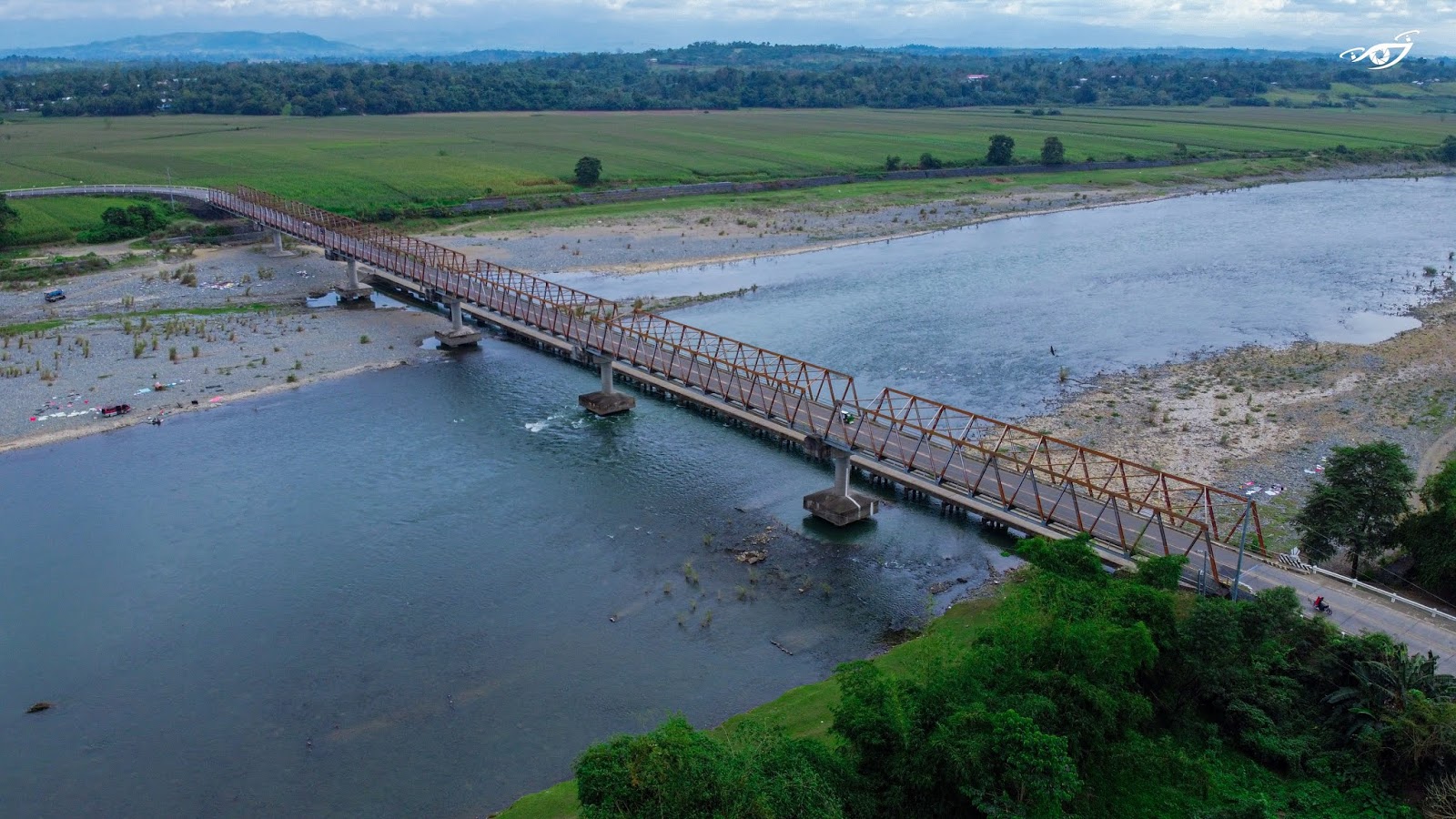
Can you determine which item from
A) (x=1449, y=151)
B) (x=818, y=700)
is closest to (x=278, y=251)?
(x=818, y=700)

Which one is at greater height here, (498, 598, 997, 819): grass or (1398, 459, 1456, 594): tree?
(1398, 459, 1456, 594): tree

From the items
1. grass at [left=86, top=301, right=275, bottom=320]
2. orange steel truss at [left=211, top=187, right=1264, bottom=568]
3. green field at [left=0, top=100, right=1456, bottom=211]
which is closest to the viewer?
orange steel truss at [left=211, top=187, right=1264, bottom=568]

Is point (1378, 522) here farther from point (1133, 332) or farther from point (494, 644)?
point (1133, 332)

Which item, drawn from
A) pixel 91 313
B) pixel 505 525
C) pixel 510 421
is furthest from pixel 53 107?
pixel 505 525

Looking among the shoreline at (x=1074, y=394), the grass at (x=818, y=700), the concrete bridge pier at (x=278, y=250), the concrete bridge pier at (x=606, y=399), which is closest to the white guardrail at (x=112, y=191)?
the concrete bridge pier at (x=278, y=250)

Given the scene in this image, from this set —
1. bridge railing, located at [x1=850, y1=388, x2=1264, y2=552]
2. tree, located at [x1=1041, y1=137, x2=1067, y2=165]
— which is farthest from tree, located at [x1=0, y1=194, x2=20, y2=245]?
tree, located at [x1=1041, y1=137, x2=1067, y2=165]

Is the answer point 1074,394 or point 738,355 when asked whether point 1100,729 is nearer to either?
point 738,355

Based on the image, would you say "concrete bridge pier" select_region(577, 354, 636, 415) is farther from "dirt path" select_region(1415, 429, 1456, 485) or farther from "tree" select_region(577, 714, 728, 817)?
"dirt path" select_region(1415, 429, 1456, 485)
